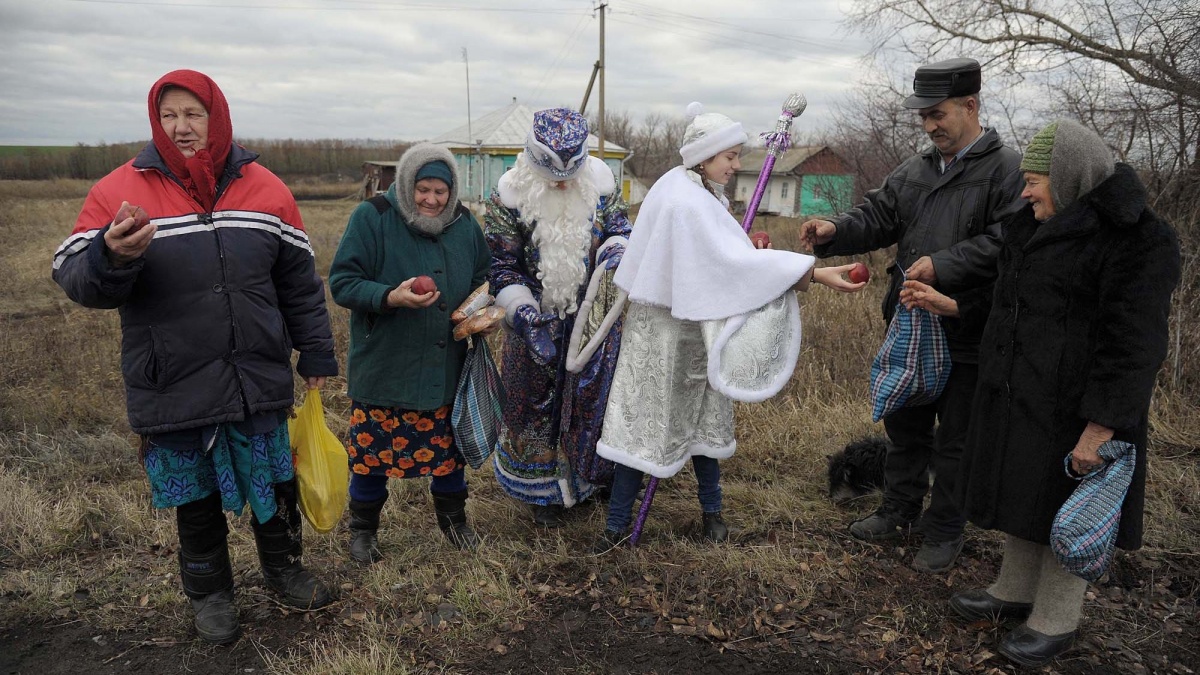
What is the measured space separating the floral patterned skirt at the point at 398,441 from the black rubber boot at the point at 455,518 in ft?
0.87

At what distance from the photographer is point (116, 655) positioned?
2.96 meters

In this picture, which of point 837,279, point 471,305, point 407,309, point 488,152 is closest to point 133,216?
point 407,309

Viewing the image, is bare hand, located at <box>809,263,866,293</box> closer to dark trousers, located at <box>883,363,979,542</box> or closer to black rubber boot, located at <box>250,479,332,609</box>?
dark trousers, located at <box>883,363,979,542</box>

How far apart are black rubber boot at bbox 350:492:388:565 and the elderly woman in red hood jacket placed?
62 cm

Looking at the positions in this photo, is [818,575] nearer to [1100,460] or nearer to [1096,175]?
[1100,460]

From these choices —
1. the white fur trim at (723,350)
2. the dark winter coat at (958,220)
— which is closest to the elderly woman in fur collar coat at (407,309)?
the white fur trim at (723,350)

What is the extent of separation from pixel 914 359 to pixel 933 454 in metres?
0.54

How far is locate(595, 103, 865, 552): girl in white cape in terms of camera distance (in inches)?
117

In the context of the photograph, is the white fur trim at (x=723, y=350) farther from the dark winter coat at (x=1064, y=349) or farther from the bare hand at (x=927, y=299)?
the dark winter coat at (x=1064, y=349)

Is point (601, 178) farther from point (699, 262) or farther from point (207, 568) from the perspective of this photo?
point (207, 568)

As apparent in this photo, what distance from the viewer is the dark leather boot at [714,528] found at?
12.1ft

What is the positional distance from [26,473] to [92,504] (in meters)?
1.13

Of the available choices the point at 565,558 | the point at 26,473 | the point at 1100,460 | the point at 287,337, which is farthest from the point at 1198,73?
the point at 26,473

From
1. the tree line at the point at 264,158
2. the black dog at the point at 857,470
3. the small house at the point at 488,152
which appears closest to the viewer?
the black dog at the point at 857,470
